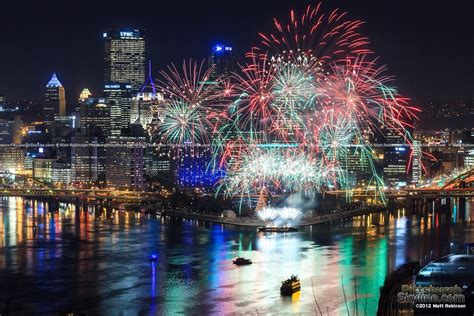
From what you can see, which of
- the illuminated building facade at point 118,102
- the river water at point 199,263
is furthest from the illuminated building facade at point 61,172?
the river water at point 199,263

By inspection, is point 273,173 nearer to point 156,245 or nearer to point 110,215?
point 156,245

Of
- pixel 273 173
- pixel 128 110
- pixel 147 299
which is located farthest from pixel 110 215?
pixel 128 110

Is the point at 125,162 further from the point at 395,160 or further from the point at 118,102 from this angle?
the point at 118,102

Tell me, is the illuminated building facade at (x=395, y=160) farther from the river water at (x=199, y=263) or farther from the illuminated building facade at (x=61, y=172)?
the illuminated building facade at (x=61, y=172)

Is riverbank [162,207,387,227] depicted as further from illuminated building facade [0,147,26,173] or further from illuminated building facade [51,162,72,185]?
illuminated building facade [0,147,26,173]

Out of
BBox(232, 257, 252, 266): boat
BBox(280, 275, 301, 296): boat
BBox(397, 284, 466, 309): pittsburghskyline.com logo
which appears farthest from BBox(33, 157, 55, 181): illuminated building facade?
BBox(397, 284, 466, 309): pittsburghskyline.com logo
